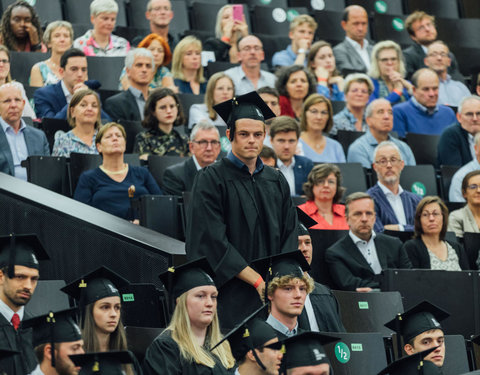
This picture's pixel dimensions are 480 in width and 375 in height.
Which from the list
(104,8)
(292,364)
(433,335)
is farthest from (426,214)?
(104,8)

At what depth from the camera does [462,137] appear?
9.34 meters

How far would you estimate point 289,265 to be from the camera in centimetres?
547

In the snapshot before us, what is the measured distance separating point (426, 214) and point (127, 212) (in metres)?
1.94

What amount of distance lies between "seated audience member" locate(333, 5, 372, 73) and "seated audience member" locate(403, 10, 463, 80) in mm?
453

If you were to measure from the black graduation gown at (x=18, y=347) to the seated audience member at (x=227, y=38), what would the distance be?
5.76m

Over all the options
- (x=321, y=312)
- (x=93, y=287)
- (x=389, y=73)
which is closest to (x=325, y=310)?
(x=321, y=312)

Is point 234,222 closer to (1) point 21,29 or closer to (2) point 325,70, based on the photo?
(1) point 21,29

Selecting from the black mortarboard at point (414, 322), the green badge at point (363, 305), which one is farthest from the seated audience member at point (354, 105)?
the black mortarboard at point (414, 322)

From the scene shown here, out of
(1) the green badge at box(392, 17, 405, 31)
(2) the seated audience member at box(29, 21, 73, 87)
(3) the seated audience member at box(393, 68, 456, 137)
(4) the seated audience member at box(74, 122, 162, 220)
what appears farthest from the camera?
(1) the green badge at box(392, 17, 405, 31)

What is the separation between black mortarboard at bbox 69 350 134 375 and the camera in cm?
465

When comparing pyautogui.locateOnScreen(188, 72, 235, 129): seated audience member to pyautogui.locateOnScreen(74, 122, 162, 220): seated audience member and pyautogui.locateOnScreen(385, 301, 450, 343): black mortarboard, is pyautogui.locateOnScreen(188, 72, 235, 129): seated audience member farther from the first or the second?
pyautogui.locateOnScreen(385, 301, 450, 343): black mortarboard

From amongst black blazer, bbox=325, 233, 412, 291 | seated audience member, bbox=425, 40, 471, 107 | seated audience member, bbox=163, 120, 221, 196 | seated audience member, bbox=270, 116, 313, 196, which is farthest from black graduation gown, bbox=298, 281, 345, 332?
seated audience member, bbox=425, 40, 471, 107

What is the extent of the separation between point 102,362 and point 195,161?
3.12 m

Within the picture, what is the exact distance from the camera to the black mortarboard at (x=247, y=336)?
4980mm
